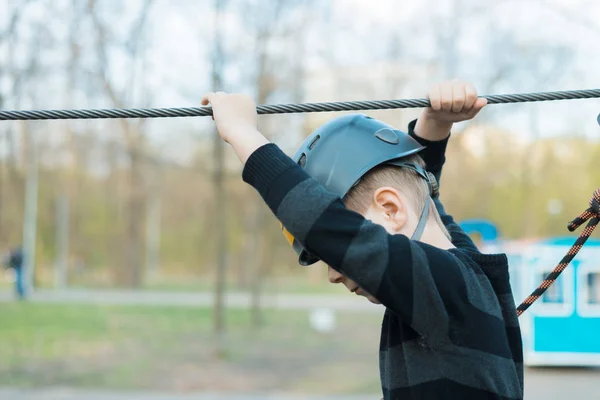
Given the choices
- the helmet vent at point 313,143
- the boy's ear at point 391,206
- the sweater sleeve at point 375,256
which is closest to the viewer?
the sweater sleeve at point 375,256

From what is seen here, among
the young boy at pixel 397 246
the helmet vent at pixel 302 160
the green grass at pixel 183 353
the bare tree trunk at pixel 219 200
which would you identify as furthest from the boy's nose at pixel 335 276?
the bare tree trunk at pixel 219 200

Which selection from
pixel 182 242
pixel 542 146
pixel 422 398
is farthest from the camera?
pixel 182 242

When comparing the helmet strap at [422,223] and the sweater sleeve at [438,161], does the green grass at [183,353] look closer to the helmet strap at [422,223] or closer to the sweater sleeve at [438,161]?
the sweater sleeve at [438,161]

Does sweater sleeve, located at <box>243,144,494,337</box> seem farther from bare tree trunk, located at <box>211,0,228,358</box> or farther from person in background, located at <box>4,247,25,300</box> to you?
person in background, located at <box>4,247,25,300</box>

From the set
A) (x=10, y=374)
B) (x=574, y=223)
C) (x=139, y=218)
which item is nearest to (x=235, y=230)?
(x=139, y=218)

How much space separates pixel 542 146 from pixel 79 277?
21327 millimetres

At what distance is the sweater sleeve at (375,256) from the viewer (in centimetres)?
144

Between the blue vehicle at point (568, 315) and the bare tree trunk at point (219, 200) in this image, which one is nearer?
the blue vehicle at point (568, 315)

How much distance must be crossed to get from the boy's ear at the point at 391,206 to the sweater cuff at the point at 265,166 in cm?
21

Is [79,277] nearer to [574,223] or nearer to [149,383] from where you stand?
[149,383]

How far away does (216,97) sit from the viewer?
66.0 inches

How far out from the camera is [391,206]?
1.57 metres

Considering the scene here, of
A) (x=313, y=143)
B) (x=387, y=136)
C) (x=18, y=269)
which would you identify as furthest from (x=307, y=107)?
(x=18, y=269)

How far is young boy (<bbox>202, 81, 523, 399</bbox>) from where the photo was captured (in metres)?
1.44
